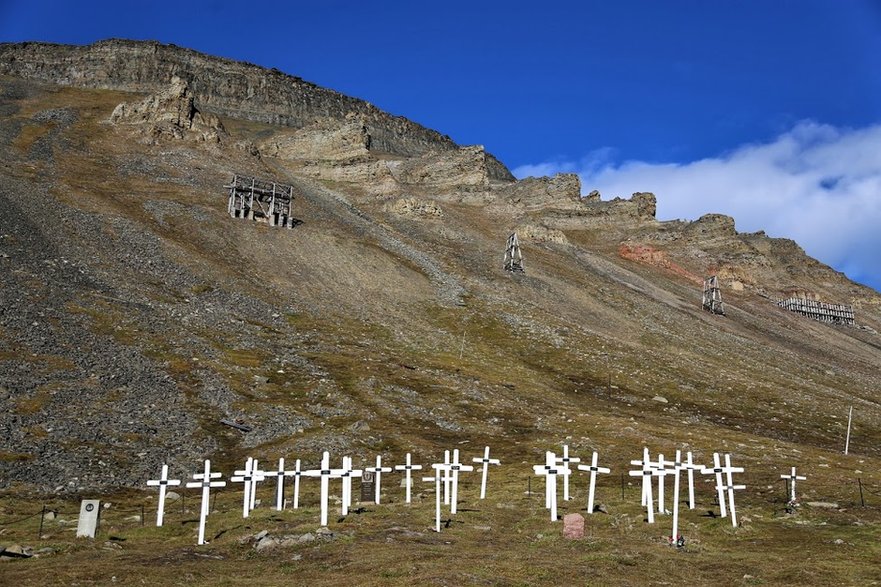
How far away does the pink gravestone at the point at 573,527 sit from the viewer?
2406 cm

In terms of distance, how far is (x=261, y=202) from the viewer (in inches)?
4513

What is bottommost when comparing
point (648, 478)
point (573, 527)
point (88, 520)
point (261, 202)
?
point (88, 520)

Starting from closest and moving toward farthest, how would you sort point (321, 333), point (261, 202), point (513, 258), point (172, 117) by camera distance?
point (321, 333), point (261, 202), point (513, 258), point (172, 117)

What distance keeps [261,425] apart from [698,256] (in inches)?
5467

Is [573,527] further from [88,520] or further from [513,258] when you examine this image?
[513,258]

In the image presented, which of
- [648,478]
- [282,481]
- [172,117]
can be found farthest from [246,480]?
[172,117]

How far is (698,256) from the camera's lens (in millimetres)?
167875

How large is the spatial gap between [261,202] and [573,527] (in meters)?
97.5

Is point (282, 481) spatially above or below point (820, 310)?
below

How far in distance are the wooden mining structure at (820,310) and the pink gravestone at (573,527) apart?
141 m

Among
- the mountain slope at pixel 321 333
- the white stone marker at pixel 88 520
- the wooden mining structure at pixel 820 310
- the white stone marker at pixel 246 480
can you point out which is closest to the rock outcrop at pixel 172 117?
the mountain slope at pixel 321 333

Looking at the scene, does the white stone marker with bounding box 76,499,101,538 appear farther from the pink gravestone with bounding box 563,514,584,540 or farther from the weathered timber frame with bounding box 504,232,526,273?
the weathered timber frame with bounding box 504,232,526,273

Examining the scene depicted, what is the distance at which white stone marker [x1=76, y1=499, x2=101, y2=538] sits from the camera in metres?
24.3

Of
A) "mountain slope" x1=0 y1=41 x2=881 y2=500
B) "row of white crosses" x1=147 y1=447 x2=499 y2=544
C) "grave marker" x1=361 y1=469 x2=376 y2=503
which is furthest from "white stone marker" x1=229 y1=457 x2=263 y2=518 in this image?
"mountain slope" x1=0 y1=41 x2=881 y2=500
